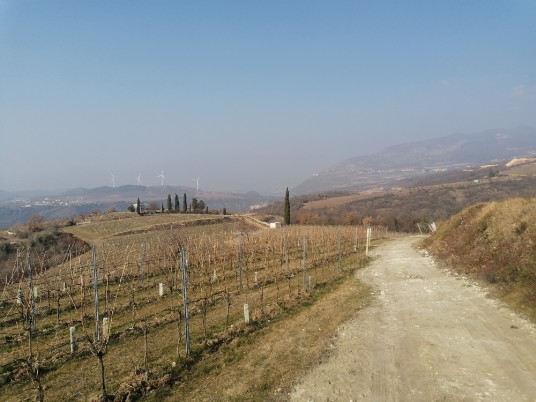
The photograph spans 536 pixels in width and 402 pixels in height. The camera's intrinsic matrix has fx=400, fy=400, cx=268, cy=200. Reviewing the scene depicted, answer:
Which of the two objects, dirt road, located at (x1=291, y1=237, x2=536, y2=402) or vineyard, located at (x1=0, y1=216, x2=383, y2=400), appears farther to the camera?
vineyard, located at (x1=0, y1=216, x2=383, y2=400)

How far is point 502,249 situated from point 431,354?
1074cm

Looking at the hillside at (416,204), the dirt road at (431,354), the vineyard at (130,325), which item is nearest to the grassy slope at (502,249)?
the dirt road at (431,354)

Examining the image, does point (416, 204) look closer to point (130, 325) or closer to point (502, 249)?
point (502, 249)

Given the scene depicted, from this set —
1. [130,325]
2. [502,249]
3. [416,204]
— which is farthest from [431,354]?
[416,204]

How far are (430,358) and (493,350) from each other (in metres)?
1.74

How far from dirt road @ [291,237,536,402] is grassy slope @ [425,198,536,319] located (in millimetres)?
966

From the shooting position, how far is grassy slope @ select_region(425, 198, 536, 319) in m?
14.7

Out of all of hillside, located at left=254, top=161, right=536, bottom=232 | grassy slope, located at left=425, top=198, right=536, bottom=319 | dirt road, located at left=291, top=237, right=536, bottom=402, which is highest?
grassy slope, located at left=425, top=198, right=536, bottom=319

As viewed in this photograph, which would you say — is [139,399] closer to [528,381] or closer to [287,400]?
[287,400]

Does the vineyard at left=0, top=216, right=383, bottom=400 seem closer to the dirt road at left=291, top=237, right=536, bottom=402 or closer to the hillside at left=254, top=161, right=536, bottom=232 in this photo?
the dirt road at left=291, top=237, right=536, bottom=402

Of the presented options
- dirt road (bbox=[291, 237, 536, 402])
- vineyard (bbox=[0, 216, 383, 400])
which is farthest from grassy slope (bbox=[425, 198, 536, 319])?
A: vineyard (bbox=[0, 216, 383, 400])

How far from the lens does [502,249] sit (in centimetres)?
1892

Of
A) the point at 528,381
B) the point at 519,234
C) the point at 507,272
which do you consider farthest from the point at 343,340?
the point at 519,234

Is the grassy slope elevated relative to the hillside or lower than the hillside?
elevated
